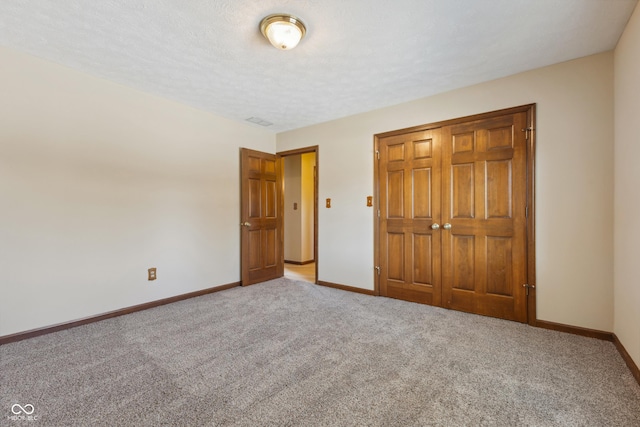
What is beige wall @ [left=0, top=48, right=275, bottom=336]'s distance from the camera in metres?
2.39

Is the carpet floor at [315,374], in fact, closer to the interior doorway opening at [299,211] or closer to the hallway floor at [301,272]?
the hallway floor at [301,272]

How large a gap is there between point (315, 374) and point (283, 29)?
235 cm

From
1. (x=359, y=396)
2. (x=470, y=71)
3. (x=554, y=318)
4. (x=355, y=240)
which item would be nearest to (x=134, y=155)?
(x=355, y=240)

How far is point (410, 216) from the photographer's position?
11.2ft

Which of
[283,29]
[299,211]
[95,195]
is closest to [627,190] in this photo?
[283,29]

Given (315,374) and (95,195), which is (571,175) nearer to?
(315,374)

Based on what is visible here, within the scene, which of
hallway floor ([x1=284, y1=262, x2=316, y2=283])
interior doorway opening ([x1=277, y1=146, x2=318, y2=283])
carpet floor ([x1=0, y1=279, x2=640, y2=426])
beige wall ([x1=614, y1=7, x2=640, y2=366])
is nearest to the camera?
carpet floor ([x1=0, y1=279, x2=640, y2=426])

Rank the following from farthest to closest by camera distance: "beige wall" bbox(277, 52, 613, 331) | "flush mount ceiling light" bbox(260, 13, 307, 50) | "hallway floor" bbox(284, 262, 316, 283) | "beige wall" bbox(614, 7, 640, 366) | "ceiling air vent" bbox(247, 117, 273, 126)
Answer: "hallway floor" bbox(284, 262, 316, 283), "ceiling air vent" bbox(247, 117, 273, 126), "beige wall" bbox(277, 52, 613, 331), "flush mount ceiling light" bbox(260, 13, 307, 50), "beige wall" bbox(614, 7, 640, 366)

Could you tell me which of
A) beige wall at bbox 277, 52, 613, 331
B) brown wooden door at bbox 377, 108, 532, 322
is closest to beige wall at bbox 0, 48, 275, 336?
brown wooden door at bbox 377, 108, 532, 322

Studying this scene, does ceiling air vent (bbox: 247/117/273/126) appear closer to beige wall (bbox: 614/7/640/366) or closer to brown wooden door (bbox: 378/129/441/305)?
brown wooden door (bbox: 378/129/441/305)

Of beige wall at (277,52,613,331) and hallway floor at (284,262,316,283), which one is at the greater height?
beige wall at (277,52,613,331)

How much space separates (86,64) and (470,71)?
11.5 feet

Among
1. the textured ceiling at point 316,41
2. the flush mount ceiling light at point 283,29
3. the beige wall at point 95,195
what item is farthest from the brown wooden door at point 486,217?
the beige wall at point 95,195

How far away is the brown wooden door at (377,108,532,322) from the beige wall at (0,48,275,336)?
236 cm
